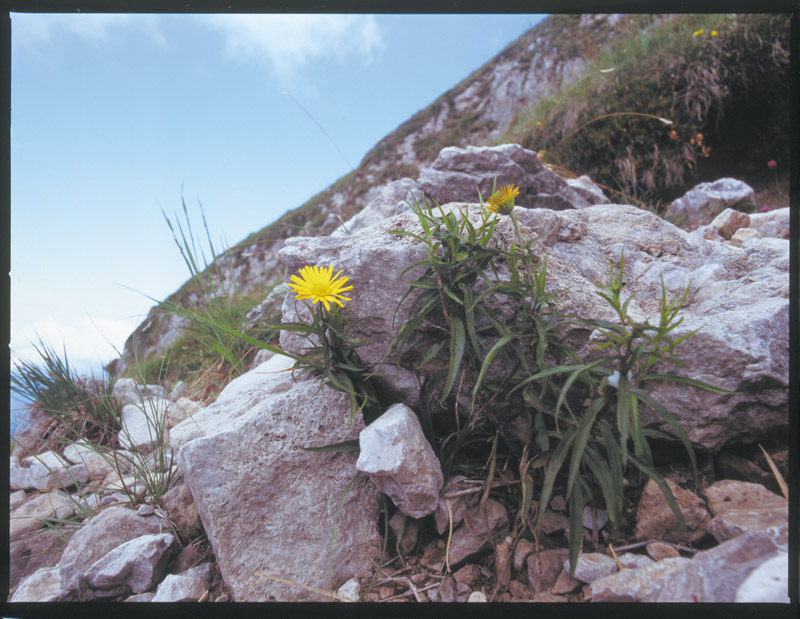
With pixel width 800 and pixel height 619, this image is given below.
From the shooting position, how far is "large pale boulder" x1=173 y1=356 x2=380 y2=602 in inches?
49.6

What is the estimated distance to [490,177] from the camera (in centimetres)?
266

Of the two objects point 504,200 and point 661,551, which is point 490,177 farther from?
point 661,551

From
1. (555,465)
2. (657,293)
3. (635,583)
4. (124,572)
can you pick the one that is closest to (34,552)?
(124,572)

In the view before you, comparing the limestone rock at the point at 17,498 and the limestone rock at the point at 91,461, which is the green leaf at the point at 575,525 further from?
the limestone rock at the point at 17,498

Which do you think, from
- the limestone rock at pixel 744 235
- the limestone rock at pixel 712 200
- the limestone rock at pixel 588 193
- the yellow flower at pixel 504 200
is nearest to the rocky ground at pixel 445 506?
the yellow flower at pixel 504 200

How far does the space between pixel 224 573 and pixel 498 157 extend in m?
2.63

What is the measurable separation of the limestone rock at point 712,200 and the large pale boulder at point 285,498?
2.98m

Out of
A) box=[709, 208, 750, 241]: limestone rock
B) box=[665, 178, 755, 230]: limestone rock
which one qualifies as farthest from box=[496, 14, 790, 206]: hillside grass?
box=[709, 208, 750, 241]: limestone rock

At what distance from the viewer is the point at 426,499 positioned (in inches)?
47.9

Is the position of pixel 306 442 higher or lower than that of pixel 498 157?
lower

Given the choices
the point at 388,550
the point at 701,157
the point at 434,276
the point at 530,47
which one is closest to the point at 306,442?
the point at 388,550

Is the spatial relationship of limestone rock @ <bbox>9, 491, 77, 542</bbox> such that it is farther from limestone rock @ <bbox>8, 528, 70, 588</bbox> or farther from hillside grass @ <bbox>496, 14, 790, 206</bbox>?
hillside grass @ <bbox>496, 14, 790, 206</bbox>

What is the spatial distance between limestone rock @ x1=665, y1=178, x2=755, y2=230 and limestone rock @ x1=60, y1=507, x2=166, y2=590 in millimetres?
3600

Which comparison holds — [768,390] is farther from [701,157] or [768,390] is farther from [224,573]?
[701,157]
